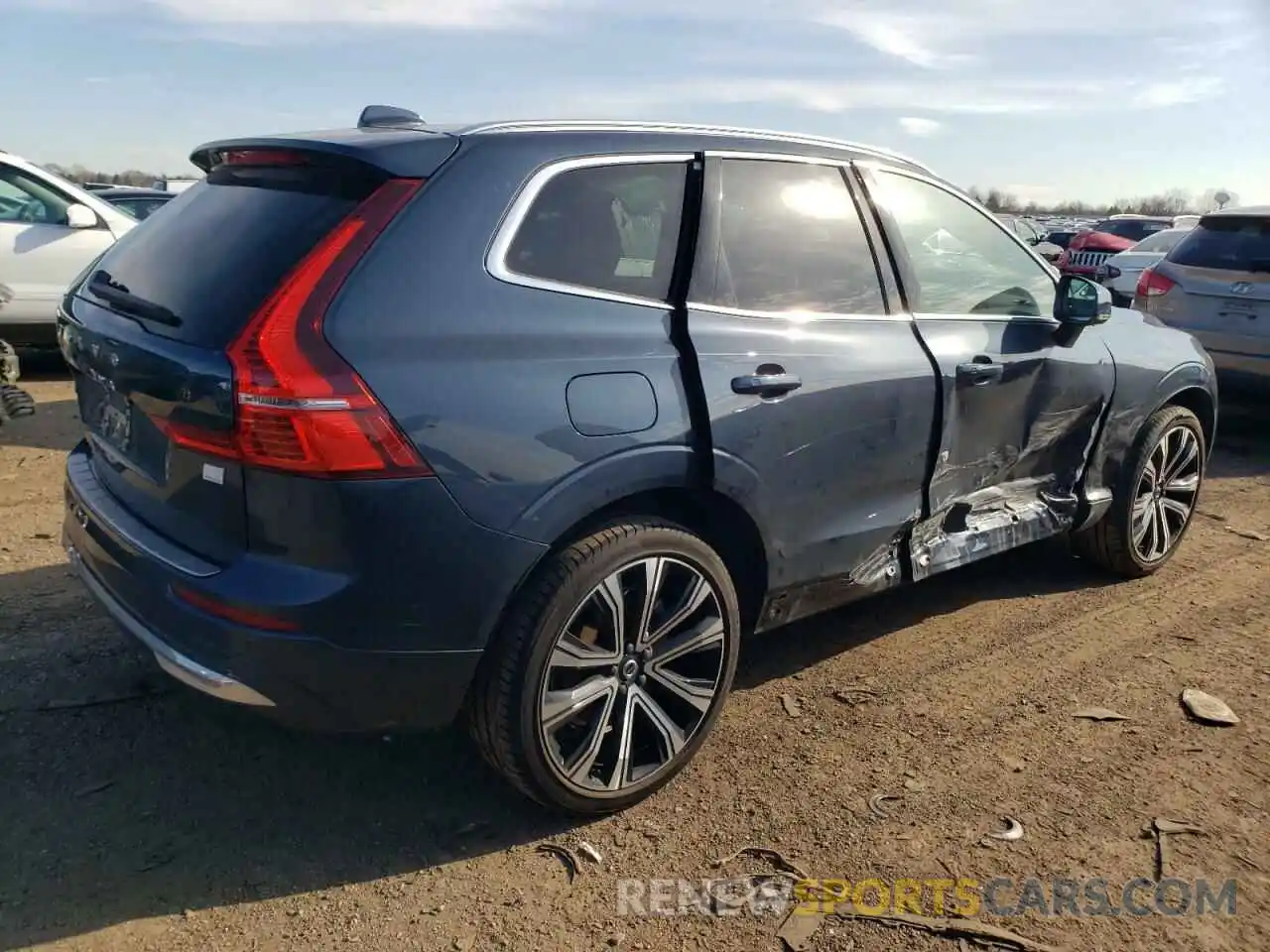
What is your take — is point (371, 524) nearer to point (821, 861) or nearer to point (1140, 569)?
point (821, 861)

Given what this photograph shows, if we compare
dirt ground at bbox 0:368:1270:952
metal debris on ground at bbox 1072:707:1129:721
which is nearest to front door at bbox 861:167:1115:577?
dirt ground at bbox 0:368:1270:952

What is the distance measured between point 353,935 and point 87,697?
1.51m

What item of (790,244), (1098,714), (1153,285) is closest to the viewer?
(790,244)

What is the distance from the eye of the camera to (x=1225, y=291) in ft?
24.2

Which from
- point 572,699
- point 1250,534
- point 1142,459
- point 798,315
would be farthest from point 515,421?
point 1250,534

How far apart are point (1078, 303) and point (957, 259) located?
Result: 2.12ft

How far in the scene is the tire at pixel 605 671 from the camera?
2.68 m

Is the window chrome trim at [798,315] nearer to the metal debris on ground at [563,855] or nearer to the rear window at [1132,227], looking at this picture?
the metal debris on ground at [563,855]

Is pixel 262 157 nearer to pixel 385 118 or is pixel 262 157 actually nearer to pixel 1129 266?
pixel 385 118

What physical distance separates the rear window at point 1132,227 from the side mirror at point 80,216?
1943 centimetres

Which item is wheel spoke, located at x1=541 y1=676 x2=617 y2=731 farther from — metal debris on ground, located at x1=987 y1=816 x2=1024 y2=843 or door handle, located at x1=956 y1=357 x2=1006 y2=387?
door handle, located at x1=956 y1=357 x2=1006 y2=387

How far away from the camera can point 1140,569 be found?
4.90 meters

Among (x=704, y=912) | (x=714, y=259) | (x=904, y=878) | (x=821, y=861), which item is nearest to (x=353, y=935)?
(x=704, y=912)

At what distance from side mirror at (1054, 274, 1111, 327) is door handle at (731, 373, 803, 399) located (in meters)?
1.67
